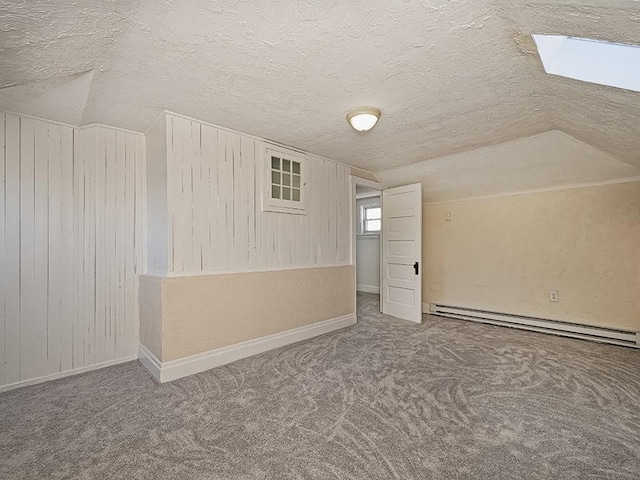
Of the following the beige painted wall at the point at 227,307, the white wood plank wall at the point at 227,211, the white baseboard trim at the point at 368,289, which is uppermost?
the white wood plank wall at the point at 227,211

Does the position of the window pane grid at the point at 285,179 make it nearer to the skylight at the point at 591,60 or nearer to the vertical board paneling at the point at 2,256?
the vertical board paneling at the point at 2,256

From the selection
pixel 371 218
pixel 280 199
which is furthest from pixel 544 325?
pixel 371 218

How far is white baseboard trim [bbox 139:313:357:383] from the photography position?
2.47 m

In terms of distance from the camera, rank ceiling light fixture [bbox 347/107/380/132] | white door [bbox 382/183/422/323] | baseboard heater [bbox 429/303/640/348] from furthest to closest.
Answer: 1. white door [bbox 382/183/422/323]
2. baseboard heater [bbox 429/303/640/348]
3. ceiling light fixture [bbox 347/107/380/132]

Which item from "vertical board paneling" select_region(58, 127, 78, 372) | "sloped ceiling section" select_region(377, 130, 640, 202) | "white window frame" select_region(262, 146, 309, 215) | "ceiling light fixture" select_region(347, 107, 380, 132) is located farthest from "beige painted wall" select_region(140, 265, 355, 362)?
"sloped ceiling section" select_region(377, 130, 640, 202)

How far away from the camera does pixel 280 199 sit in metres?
3.36

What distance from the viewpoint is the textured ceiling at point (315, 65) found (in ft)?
4.47

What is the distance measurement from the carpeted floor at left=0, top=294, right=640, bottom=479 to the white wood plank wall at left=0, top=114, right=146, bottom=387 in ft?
0.92

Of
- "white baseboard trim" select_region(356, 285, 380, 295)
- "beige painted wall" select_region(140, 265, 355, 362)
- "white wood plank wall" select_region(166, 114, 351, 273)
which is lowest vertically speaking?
"white baseboard trim" select_region(356, 285, 380, 295)

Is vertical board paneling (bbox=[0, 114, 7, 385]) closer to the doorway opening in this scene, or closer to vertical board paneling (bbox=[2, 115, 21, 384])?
vertical board paneling (bbox=[2, 115, 21, 384])

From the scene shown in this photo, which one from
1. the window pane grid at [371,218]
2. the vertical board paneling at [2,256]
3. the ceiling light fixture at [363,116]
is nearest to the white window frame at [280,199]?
the ceiling light fixture at [363,116]

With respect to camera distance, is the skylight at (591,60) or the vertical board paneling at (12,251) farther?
the vertical board paneling at (12,251)

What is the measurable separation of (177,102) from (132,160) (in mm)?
962

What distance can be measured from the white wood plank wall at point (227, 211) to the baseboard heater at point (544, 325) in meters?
2.30
